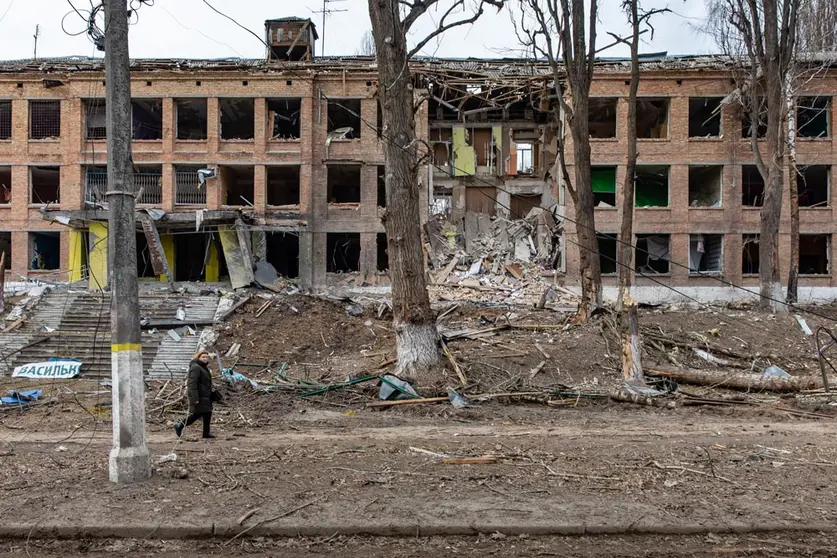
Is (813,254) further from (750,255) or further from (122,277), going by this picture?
(122,277)

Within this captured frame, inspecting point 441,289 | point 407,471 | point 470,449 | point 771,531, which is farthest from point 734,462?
point 441,289

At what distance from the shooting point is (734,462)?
779 centimetres

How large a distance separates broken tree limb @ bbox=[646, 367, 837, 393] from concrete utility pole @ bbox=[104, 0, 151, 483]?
491 inches

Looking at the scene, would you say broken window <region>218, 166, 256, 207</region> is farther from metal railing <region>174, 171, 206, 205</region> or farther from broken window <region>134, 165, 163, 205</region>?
broken window <region>134, 165, 163, 205</region>

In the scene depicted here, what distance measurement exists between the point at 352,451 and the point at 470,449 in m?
1.64

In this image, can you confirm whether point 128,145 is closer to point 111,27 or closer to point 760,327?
point 111,27

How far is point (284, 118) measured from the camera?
111 feet

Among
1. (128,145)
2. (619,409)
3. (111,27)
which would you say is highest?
(111,27)

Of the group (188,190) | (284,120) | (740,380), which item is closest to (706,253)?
(740,380)

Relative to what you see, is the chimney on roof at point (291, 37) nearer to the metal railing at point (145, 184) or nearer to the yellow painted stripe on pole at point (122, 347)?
the metal railing at point (145, 184)

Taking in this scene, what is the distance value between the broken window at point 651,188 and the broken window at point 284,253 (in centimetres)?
1909

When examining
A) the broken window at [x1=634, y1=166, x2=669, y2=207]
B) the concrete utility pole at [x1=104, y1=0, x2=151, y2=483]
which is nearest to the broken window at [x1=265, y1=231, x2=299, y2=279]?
the broken window at [x1=634, y1=166, x2=669, y2=207]

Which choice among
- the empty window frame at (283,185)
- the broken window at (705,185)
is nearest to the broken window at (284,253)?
the empty window frame at (283,185)

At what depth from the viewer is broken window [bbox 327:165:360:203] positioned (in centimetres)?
3353
